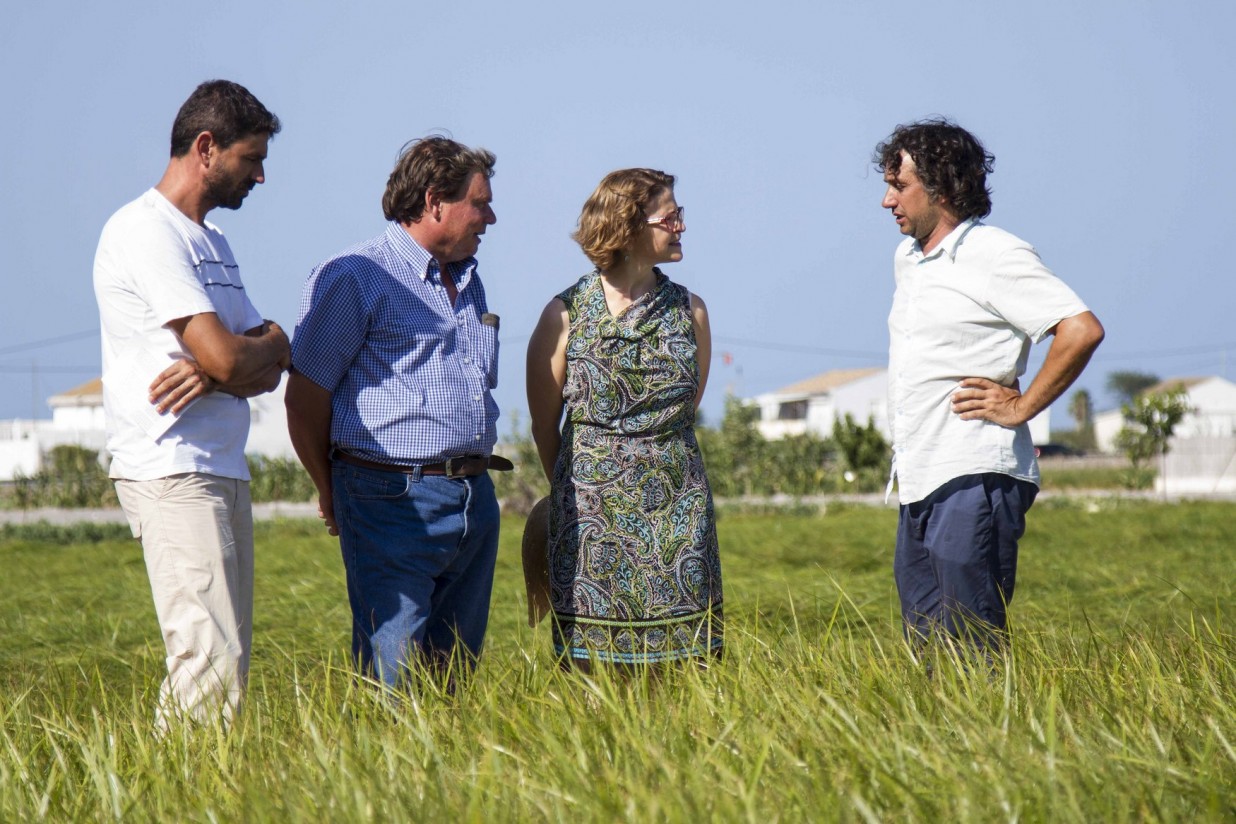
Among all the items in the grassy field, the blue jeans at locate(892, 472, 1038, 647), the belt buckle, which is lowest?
the grassy field

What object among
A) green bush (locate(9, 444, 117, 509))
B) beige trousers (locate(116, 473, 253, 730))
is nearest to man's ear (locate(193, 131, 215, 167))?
beige trousers (locate(116, 473, 253, 730))

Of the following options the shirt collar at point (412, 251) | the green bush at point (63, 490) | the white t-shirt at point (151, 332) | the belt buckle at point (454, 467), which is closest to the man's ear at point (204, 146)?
the white t-shirt at point (151, 332)

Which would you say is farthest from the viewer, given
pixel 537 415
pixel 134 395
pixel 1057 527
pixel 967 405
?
pixel 1057 527

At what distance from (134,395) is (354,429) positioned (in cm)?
51

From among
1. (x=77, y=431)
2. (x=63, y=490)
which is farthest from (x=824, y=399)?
(x=63, y=490)

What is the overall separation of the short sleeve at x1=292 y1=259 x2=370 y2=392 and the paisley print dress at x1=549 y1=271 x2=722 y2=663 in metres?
0.54

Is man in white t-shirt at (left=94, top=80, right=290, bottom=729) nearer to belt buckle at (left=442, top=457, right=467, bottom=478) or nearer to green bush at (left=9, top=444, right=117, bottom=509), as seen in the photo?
belt buckle at (left=442, top=457, right=467, bottom=478)

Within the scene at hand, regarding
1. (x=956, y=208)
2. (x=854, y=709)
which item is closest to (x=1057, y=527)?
(x=956, y=208)

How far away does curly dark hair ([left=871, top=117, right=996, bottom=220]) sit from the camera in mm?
3090

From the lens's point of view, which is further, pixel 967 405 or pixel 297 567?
pixel 297 567

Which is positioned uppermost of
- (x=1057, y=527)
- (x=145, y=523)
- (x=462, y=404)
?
(x=462, y=404)

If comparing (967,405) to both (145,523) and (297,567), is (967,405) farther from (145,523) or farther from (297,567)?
(297,567)

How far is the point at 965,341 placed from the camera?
3070 millimetres

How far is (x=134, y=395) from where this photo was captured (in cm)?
282
